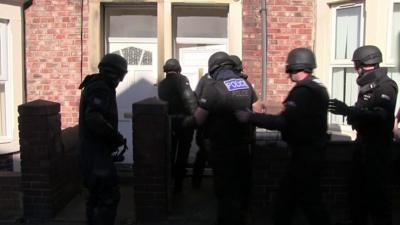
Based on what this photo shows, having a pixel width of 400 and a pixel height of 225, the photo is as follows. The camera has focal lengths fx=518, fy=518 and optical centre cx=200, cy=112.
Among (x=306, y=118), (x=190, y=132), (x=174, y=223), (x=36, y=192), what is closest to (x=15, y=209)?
(x=36, y=192)

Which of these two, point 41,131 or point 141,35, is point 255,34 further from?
point 41,131

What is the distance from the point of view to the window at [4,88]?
736 centimetres

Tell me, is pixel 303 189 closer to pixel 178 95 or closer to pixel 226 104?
pixel 226 104

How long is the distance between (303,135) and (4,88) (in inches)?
194

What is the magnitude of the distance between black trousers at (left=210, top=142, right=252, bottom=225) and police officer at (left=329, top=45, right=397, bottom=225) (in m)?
1.02

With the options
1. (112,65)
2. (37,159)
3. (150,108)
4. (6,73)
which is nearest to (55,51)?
(6,73)

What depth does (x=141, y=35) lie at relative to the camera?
313 inches

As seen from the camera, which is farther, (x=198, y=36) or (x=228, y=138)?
(x=198, y=36)

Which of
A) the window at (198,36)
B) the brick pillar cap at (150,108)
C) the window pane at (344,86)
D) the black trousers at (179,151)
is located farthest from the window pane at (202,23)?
the brick pillar cap at (150,108)

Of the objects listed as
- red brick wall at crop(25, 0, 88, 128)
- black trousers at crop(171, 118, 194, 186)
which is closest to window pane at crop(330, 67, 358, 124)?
black trousers at crop(171, 118, 194, 186)

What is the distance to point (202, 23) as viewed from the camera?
7.88m

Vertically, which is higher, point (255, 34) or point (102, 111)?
point (255, 34)

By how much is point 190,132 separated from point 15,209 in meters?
2.14

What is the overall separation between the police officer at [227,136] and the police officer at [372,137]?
0.98 meters
